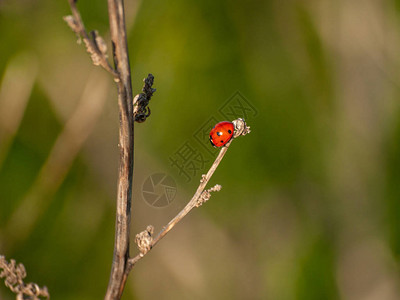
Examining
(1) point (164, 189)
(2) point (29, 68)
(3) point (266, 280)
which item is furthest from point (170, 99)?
(3) point (266, 280)

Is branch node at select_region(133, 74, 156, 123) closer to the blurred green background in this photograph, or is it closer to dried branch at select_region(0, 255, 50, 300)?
dried branch at select_region(0, 255, 50, 300)

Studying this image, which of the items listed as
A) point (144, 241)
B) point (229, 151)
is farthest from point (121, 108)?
point (229, 151)

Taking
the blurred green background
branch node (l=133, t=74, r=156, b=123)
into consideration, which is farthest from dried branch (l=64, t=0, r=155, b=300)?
the blurred green background

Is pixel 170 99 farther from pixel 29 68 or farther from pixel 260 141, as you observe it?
pixel 29 68

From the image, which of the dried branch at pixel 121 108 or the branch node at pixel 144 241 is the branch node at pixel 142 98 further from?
the branch node at pixel 144 241

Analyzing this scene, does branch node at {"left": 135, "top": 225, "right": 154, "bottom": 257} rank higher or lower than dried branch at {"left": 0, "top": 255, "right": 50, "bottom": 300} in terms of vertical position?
higher

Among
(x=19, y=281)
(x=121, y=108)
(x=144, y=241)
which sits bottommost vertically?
(x=19, y=281)

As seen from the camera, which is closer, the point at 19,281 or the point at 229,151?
the point at 19,281

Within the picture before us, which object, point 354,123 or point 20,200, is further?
point 354,123

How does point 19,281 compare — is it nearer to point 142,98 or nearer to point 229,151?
point 142,98
